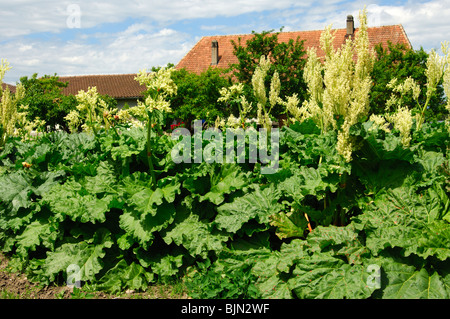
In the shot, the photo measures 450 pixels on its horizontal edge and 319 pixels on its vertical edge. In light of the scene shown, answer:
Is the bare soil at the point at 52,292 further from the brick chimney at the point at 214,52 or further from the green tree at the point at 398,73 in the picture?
the brick chimney at the point at 214,52

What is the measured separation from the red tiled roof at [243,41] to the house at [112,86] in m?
7.70

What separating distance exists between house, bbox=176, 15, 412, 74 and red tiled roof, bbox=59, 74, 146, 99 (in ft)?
27.4

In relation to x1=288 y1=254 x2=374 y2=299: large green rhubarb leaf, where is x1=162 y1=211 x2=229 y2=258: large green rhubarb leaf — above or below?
above

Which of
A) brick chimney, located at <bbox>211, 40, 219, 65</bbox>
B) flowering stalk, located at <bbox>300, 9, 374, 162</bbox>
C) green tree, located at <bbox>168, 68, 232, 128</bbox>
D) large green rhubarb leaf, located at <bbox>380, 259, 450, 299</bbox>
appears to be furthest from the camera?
brick chimney, located at <bbox>211, 40, 219, 65</bbox>

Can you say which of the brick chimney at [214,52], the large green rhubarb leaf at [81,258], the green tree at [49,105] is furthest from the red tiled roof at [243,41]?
the large green rhubarb leaf at [81,258]

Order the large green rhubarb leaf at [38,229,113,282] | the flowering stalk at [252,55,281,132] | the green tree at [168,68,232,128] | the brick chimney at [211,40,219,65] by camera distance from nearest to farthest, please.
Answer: the large green rhubarb leaf at [38,229,113,282], the flowering stalk at [252,55,281,132], the green tree at [168,68,232,128], the brick chimney at [211,40,219,65]

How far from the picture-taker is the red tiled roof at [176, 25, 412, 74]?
28781mm

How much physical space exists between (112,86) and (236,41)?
15604mm

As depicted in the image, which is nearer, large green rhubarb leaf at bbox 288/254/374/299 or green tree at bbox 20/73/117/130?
large green rhubarb leaf at bbox 288/254/374/299

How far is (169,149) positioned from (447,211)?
301cm

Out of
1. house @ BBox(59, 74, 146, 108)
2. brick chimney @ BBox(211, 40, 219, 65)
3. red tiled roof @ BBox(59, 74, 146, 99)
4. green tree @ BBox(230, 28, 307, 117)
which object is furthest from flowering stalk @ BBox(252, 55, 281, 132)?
red tiled roof @ BBox(59, 74, 146, 99)

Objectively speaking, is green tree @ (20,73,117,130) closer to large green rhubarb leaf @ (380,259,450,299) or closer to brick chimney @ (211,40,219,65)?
brick chimney @ (211,40,219,65)

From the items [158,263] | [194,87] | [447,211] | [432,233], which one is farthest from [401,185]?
[194,87]
